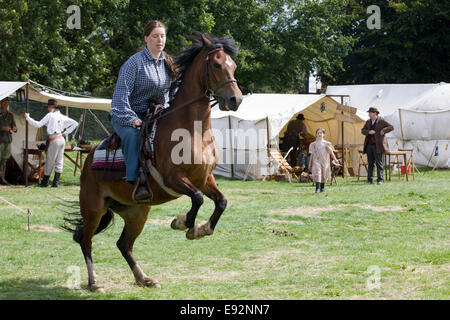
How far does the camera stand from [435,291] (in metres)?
6.52

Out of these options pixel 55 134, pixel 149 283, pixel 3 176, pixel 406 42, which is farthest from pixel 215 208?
pixel 406 42

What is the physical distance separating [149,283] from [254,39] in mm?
28789

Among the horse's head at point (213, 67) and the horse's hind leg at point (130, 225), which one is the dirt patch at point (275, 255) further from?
the horse's head at point (213, 67)

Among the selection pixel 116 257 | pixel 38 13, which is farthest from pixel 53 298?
pixel 38 13

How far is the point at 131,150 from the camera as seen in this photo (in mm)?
6684

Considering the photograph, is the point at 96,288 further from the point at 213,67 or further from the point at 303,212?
the point at 303,212

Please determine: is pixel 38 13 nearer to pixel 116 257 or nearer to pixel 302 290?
pixel 116 257

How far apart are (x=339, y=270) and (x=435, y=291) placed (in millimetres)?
1442

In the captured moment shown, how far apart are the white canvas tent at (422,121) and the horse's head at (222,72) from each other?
21.3 metres

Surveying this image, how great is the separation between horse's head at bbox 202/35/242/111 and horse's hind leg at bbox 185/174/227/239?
2.85 feet

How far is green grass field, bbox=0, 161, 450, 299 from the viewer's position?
22.4 feet

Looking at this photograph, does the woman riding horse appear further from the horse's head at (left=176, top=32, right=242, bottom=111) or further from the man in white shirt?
the man in white shirt

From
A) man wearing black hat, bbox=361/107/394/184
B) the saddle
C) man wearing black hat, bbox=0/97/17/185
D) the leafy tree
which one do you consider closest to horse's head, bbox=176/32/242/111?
the saddle

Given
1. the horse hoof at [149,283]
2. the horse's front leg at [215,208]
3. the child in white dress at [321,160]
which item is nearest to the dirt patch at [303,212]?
the child in white dress at [321,160]
